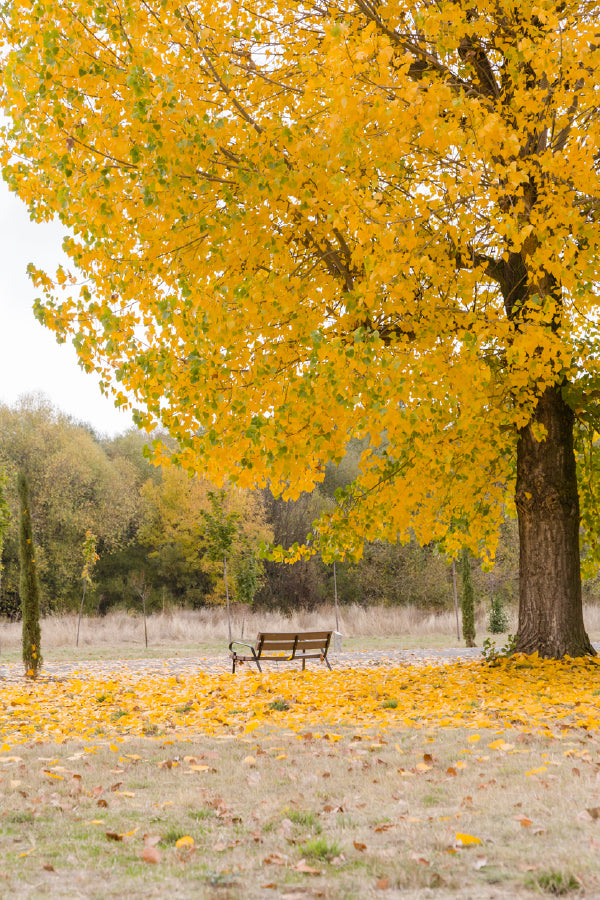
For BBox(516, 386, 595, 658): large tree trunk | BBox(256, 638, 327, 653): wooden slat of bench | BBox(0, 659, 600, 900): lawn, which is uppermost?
BBox(516, 386, 595, 658): large tree trunk

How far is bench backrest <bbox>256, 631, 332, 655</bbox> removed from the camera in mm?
11469

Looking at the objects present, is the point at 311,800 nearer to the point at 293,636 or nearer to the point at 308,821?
the point at 308,821

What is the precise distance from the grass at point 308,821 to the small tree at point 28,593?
25.4ft

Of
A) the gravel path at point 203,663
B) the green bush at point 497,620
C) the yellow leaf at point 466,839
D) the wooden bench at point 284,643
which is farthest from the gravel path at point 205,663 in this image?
the yellow leaf at point 466,839

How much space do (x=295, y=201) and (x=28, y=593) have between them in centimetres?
913

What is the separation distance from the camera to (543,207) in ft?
21.1

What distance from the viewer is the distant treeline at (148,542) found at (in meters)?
33.8

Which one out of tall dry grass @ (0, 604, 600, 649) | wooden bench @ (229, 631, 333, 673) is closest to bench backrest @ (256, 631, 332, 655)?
wooden bench @ (229, 631, 333, 673)

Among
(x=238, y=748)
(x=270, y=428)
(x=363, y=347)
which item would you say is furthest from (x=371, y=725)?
(x=363, y=347)

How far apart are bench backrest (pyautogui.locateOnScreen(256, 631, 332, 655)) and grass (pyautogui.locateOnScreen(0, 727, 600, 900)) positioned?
21.0ft

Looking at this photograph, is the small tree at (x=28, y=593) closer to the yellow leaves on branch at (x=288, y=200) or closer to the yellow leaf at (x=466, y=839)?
the yellow leaves on branch at (x=288, y=200)

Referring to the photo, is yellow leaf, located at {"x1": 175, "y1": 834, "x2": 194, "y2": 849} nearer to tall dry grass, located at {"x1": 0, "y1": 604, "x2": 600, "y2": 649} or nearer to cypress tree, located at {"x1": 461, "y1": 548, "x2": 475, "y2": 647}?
cypress tree, located at {"x1": 461, "y1": 548, "x2": 475, "y2": 647}

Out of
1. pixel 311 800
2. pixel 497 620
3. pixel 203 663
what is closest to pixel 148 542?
pixel 497 620

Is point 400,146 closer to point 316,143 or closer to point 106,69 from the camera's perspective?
point 316,143
